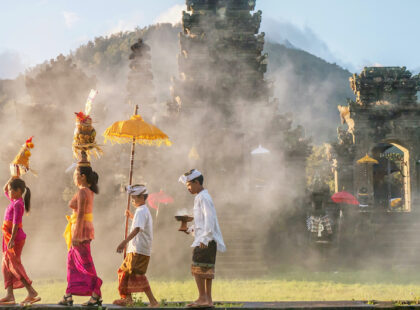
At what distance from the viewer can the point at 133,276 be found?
8016 mm

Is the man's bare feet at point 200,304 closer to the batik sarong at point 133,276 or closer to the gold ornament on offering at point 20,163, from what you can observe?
the batik sarong at point 133,276

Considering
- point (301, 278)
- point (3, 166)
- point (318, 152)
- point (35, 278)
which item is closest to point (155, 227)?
point (35, 278)

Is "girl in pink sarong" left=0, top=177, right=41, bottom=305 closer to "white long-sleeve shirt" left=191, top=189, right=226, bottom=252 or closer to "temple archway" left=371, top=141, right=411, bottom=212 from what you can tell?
"white long-sleeve shirt" left=191, top=189, right=226, bottom=252

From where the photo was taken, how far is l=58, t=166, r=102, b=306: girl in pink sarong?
7828 mm

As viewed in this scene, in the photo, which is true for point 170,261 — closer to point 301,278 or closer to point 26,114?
point 301,278

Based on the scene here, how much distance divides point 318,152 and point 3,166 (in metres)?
53.6

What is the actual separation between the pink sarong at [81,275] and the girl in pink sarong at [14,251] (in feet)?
2.75

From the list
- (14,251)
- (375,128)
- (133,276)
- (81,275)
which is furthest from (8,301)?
(375,128)

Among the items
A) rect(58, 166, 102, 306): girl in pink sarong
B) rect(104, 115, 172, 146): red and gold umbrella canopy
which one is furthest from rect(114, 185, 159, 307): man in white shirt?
rect(104, 115, 172, 146): red and gold umbrella canopy

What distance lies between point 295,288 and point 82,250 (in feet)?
27.7

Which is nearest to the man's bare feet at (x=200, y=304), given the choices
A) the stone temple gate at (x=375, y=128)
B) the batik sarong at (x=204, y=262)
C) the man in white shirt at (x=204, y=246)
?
the man in white shirt at (x=204, y=246)

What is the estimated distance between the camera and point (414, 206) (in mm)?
22859

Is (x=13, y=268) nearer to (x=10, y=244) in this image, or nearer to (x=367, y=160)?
(x=10, y=244)

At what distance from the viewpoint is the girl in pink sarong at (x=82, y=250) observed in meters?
7.83
